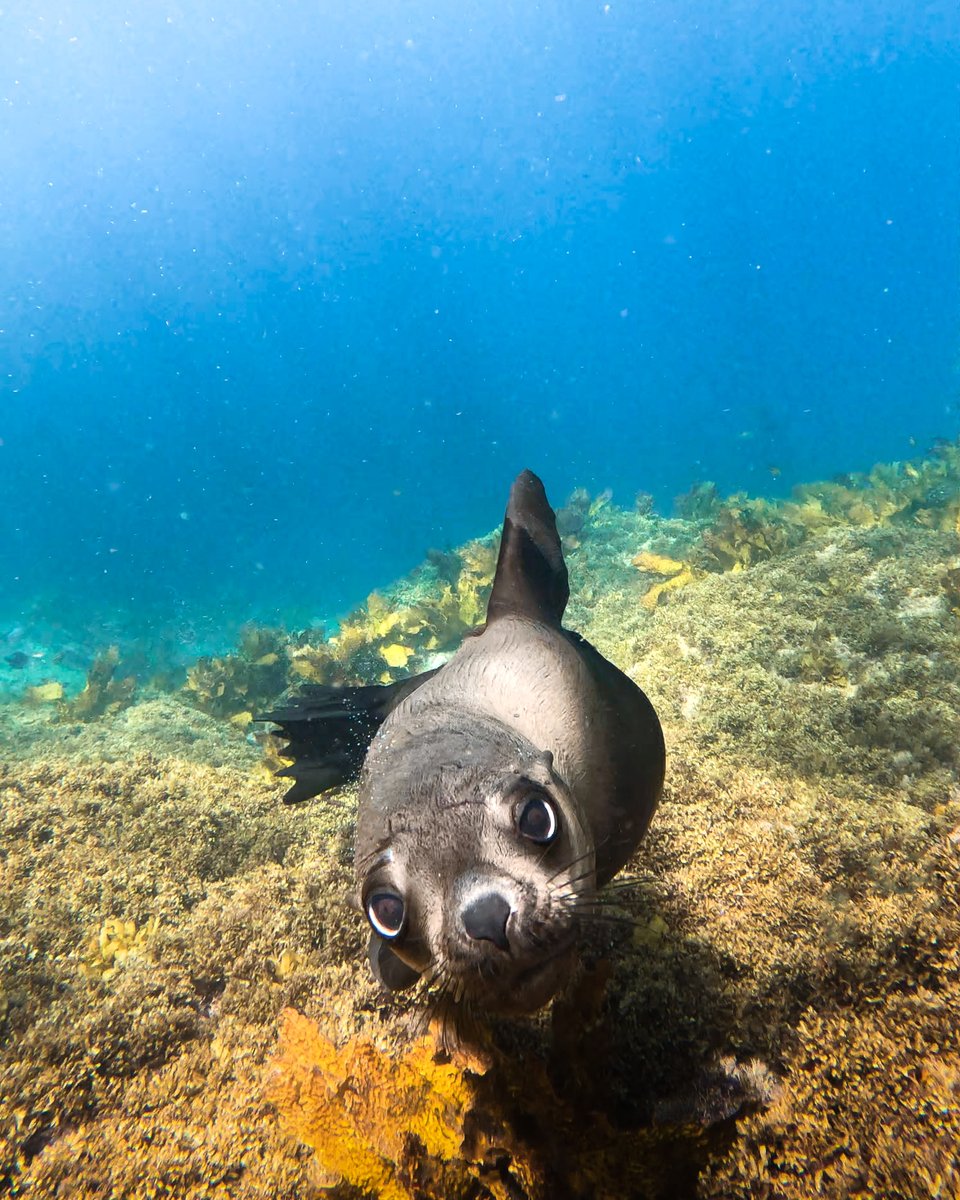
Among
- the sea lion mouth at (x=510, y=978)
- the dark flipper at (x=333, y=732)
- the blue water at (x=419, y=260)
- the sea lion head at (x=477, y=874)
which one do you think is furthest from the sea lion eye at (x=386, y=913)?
the blue water at (x=419, y=260)

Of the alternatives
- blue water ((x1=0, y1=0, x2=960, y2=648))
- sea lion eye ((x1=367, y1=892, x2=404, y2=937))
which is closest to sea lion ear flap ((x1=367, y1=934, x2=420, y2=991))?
sea lion eye ((x1=367, y1=892, x2=404, y2=937))

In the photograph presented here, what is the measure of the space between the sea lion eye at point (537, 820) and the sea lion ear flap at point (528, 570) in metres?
1.38

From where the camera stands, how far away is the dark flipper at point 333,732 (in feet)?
9.85

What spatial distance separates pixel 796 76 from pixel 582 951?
373ft

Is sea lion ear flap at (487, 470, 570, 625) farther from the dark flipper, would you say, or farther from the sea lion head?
the sea lion head

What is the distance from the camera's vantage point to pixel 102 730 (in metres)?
6.76

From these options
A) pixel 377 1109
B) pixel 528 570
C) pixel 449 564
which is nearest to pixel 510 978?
pixel 377 1109

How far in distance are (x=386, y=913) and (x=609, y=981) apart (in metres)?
0.80

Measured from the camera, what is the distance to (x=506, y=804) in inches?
51.6

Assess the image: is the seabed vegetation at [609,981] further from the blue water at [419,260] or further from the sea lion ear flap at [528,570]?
the blue water at [419,260]

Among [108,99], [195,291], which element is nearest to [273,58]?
[108,99]

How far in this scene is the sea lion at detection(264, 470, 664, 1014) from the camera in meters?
1.15

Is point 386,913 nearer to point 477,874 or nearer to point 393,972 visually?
point 477,874

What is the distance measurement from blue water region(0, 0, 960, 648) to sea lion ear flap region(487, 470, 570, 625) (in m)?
40.9
